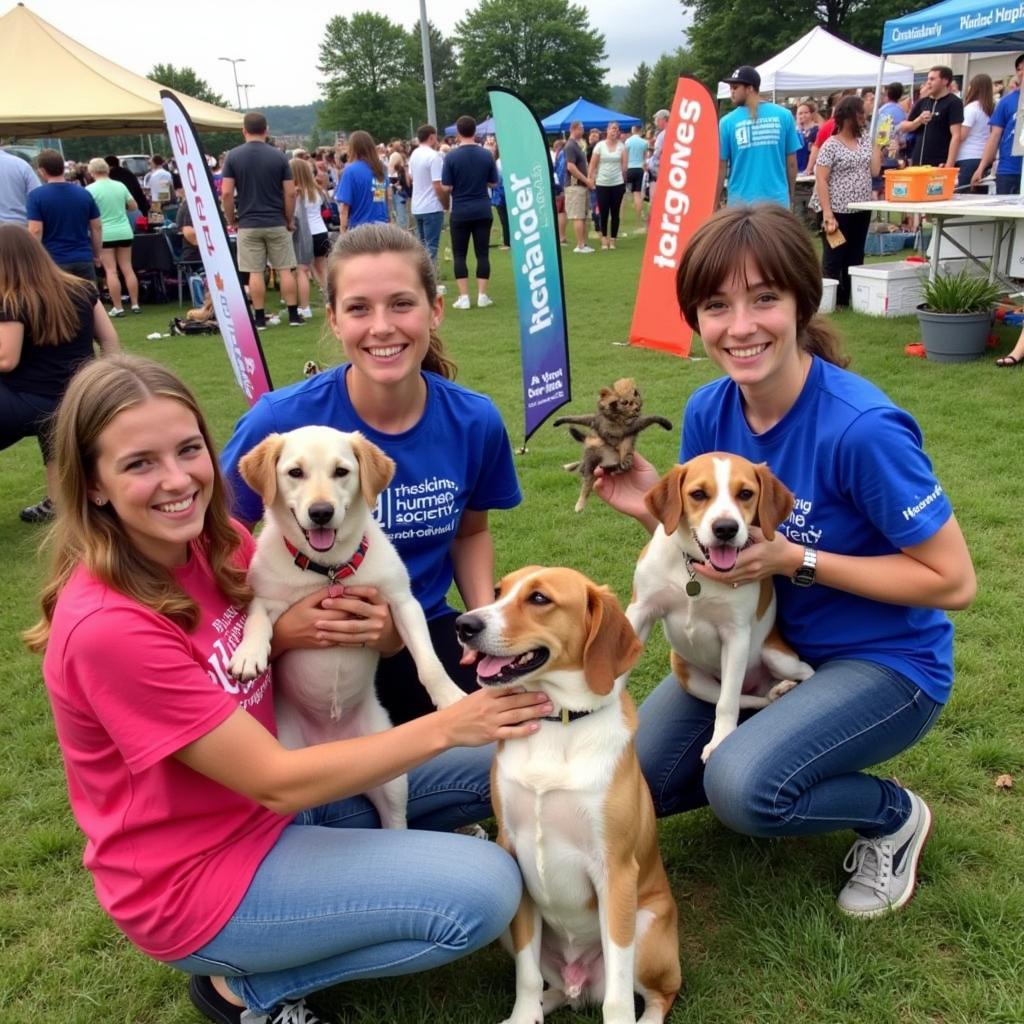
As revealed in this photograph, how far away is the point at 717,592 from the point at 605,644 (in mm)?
749

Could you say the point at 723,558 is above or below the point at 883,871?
above

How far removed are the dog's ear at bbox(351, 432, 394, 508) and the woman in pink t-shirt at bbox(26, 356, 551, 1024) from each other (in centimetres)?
45

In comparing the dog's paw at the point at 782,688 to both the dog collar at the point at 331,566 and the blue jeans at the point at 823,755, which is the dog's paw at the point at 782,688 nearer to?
the blue jeans at the point at 823,755

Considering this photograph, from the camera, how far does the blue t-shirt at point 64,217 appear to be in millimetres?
10727

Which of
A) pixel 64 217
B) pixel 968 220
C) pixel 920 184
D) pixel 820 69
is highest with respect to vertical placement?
pixel 820 69

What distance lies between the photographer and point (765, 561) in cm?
258

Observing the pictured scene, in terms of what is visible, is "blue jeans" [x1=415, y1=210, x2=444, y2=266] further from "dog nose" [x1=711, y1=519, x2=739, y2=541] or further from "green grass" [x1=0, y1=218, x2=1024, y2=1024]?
"dog nose" [x1=711, y1=519, x2=739, y2=541]

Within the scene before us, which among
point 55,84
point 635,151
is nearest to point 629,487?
point 55,84

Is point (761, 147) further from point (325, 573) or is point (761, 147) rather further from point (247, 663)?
point (247, 663)

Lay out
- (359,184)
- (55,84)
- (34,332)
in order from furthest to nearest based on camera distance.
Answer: (55,84)
(359,184)
(34,332)

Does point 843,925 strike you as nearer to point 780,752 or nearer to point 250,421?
point 780,752

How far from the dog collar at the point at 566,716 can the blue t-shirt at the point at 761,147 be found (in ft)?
29.7

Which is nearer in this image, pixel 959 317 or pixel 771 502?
pixel 771 502

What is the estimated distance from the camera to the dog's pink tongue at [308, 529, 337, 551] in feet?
8.56
